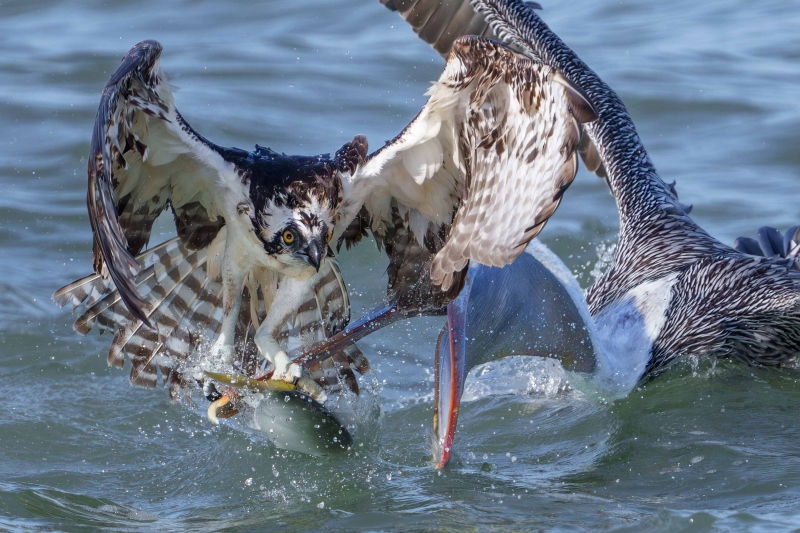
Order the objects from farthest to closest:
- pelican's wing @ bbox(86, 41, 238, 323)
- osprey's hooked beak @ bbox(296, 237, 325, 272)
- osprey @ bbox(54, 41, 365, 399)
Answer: osprey's hooked beak @ bbox(296, 237, 325, 272)
osprey @ bbox(54, 41, 365, 399)
pelican's wing @ bbox(86, 41, 238, 323)

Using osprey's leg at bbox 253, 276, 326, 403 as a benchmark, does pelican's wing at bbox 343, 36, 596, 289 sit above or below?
above

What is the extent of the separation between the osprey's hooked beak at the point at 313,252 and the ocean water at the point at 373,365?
851mm

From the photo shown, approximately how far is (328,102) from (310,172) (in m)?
5.19

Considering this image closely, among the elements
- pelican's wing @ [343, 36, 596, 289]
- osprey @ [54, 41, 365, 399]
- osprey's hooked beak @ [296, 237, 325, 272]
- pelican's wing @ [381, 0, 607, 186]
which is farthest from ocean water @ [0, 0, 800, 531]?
pelican's wing @ [381, 0, 607, 186]

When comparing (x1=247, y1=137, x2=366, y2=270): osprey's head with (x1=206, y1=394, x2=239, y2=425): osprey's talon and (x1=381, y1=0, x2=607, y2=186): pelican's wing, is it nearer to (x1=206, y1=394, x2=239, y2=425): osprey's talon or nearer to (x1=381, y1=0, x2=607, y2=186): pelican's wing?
(x1=206, y1=394, x2=239, y2=425): osprey's talon

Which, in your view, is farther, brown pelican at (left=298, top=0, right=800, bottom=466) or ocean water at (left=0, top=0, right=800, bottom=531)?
brown pelican at (left=298, top=0, right=800, bottom=466)

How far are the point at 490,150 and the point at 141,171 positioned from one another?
1533 mm

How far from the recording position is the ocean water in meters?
4.51

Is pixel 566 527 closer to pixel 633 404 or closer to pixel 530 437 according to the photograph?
pixel 530 437

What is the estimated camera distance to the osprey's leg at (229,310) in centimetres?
505

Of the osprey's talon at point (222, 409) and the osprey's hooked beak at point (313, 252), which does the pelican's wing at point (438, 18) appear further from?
the osprey's talon at point (222, 409)

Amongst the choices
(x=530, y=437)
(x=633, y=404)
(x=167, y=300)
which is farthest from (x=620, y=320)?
(x=167, y=300)

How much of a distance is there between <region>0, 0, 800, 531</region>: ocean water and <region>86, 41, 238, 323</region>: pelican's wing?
0.27m

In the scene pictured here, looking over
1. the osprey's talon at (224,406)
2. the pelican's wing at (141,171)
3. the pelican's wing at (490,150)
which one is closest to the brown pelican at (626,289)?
the pelican's wing at (490,150)
